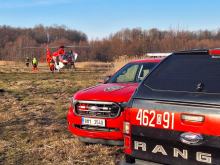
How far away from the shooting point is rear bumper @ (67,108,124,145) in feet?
21.9

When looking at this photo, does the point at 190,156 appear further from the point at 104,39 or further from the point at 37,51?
the point at 37,51

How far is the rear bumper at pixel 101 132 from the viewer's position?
6680 millimetres

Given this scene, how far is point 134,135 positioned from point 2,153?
12.4 ft

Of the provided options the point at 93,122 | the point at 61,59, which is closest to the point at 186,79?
the point at 93,122

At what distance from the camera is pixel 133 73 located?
8.59 meters

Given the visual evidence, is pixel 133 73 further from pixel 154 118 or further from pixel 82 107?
pixel 154 118

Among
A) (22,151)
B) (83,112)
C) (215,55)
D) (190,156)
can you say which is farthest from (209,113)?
(22,151)

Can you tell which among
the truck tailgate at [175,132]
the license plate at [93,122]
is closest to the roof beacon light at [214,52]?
the truck tailgate at [175,132]

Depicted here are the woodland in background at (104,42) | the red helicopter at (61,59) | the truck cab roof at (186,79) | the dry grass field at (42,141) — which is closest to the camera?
the truck cab roof at (186,79)

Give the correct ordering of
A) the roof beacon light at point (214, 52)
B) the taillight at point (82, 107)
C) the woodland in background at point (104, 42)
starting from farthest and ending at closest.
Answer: the woodland in background at point (104, 42)
the taillight at point (82, 107)
the roof beacon light at point (214, 52)

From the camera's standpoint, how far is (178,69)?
13.7 ft

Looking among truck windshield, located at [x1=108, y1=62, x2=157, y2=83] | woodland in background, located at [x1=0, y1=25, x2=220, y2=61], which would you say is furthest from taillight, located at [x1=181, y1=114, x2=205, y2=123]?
truck windshield, located at [x1=108, y1=62, x2=157, y2=83]

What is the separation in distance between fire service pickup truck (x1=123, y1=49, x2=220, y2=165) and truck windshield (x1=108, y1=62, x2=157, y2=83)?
4006 mm

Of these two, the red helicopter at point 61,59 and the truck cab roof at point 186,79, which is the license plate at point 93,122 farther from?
the red helicopter at point 61,59
